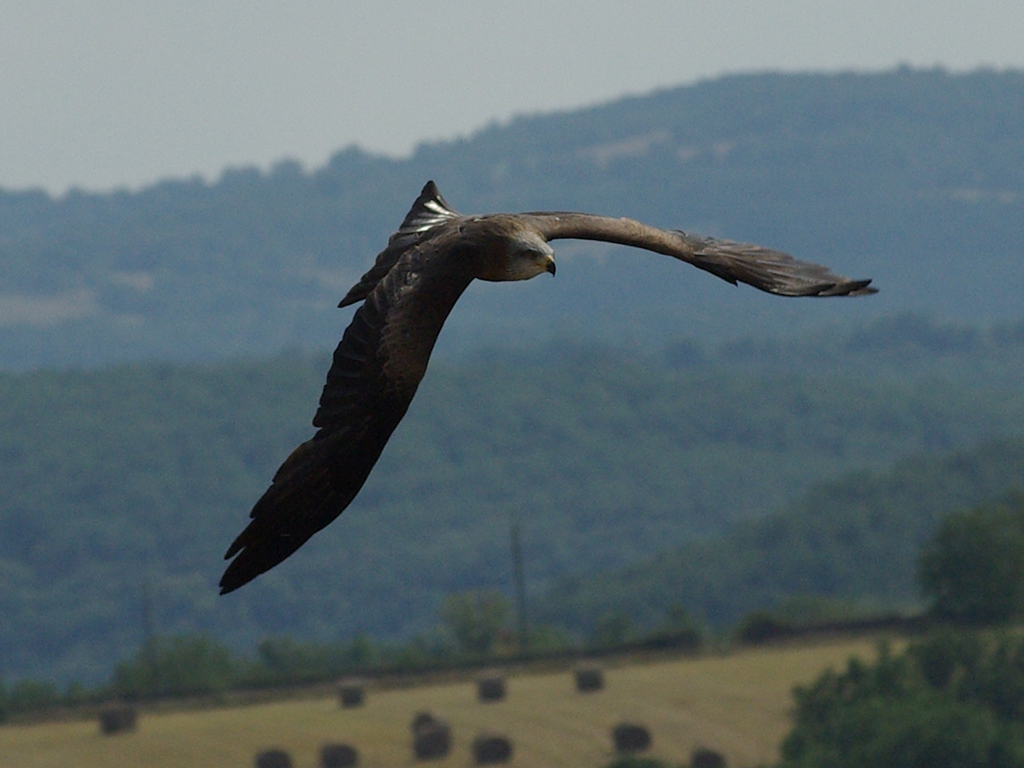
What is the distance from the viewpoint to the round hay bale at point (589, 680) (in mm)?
72312

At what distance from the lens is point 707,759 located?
65.1m

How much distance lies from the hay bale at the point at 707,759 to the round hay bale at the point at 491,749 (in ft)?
19.0

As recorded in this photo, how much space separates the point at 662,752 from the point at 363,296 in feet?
174

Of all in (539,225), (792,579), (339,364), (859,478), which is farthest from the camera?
(859,478)

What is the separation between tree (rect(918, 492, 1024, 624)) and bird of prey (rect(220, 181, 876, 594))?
6723cm

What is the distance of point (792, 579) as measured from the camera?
478 feet

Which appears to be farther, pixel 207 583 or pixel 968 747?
pixel 207 583

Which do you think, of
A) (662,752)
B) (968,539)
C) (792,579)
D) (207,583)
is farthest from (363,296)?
(207,583)

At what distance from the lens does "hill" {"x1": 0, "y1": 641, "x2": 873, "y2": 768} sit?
64.9 meters

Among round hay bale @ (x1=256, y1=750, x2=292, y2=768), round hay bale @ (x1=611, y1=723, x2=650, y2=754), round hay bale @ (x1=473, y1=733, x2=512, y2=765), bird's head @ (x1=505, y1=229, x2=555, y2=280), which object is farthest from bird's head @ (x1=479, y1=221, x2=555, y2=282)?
Result: round hay bale @ (x1=611, y1=723, x2=650, y2=754)

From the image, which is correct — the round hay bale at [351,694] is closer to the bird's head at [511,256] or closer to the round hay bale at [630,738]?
the round hay bale at [630,738]

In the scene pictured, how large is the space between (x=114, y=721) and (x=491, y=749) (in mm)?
11967

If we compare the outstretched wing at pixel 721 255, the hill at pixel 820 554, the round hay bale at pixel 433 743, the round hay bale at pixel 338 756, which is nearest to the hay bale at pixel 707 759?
the round hay bale at pixel 433 743

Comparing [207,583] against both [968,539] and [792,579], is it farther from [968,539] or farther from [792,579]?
[968,539]
